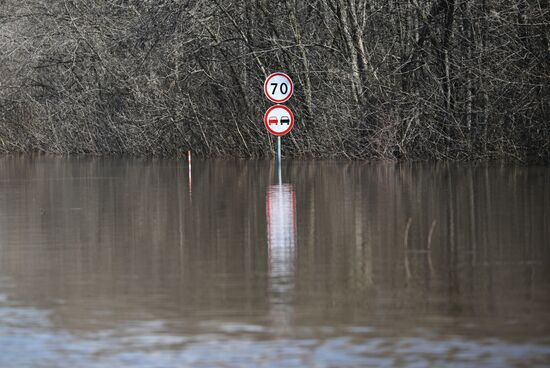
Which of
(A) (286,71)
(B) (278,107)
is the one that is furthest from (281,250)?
(A) (286,71)

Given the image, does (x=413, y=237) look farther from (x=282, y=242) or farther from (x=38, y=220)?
(x=38, y=220)

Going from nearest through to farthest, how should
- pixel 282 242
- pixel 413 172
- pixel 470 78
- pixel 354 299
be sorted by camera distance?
pixel 354 299 → pixel 282 242 → pixel 413 172 → pixel 470 78

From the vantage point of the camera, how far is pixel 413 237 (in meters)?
13.6

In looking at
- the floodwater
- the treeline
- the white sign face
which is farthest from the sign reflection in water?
the white sign face

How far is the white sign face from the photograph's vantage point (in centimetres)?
3306

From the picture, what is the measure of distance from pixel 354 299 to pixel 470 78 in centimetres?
2359

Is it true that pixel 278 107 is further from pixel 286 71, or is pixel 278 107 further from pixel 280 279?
pixel 280 279

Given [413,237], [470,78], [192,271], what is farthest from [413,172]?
[192,271]

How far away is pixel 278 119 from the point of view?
33312mm

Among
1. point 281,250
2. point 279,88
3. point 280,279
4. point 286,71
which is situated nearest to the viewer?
point 280,279

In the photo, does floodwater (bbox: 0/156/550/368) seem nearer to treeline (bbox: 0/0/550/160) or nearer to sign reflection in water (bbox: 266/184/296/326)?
sign reflection in water (bbox: 266/184/296/326)

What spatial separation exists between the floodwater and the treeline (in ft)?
33.3

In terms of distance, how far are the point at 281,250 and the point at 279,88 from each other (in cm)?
2076

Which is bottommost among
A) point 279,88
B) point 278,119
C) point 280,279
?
point 280,279
